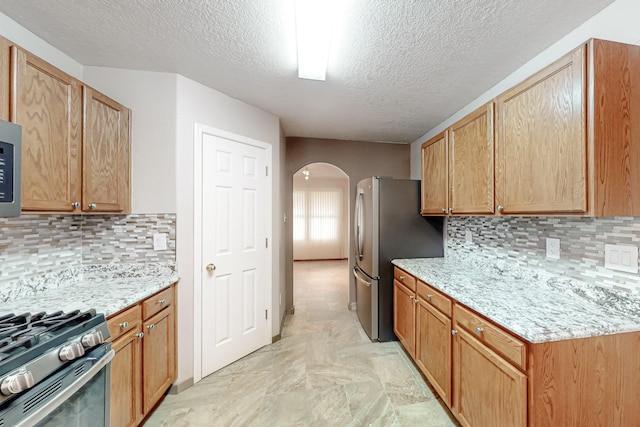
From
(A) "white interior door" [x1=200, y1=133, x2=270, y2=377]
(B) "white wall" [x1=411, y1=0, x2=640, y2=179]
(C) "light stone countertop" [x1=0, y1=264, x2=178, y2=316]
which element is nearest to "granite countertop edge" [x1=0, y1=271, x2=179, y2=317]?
(C) "light stone countertop" [x1=0, y1=264, x2=178, y2=316]

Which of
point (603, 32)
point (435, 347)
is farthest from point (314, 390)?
point (603, 32)

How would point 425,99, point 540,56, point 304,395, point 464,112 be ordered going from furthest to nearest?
point 464,112, point 425,99, point 304,395, point 540,56

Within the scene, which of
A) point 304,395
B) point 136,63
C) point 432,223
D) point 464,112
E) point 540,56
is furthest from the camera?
point 432,223

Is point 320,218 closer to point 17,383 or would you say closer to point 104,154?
point 104,154

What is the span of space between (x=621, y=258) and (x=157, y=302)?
2628 millimetres

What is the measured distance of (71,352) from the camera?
89cm

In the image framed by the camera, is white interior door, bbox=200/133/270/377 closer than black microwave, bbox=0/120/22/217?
No

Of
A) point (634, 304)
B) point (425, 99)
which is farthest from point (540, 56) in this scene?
point (634, 304)

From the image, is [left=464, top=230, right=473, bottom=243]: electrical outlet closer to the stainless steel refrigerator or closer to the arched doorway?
the stainless steel refrigerator

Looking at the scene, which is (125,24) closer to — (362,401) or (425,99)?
(425,99)

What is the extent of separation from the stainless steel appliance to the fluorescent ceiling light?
1748 millimetres

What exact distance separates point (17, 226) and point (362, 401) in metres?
2.47

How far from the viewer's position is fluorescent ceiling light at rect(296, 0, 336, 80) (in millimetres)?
1196

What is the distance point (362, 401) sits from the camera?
69.5 inches
